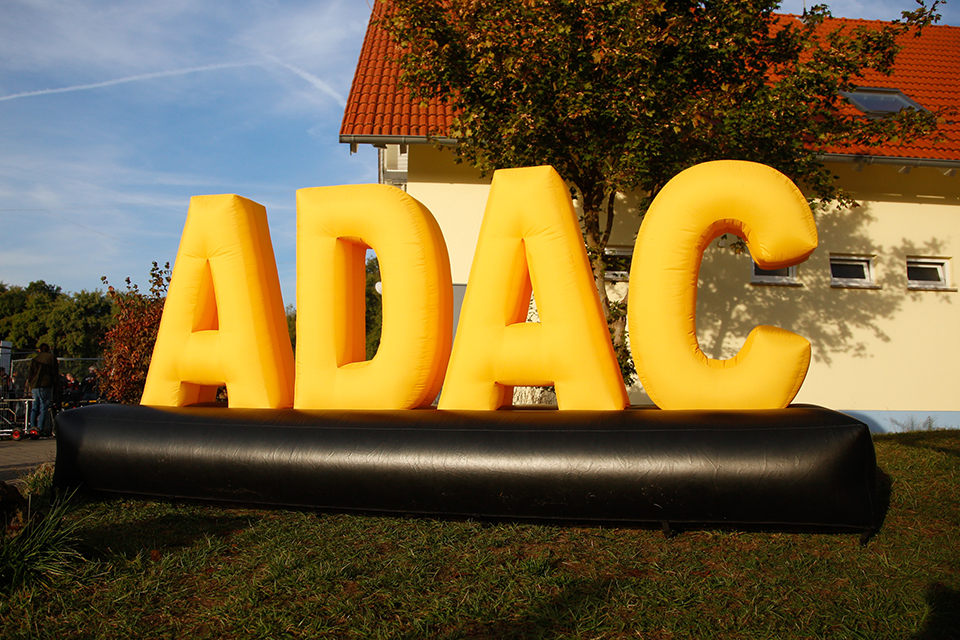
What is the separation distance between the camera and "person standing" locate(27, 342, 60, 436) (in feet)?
34.6

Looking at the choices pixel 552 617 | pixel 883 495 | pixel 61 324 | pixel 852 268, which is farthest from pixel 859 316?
pixel 61 324

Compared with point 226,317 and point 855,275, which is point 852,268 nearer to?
point 855,275

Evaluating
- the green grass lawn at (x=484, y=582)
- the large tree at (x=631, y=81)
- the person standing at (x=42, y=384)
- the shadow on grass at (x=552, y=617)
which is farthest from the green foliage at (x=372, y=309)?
the shadow on grass at (x=552, y=617)

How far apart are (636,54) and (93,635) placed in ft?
20.7

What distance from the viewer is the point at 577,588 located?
9.81 feet

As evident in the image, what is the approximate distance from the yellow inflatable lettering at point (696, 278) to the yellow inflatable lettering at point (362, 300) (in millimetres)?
1530

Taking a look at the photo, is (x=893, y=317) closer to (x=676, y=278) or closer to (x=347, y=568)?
(x=676, y=278)

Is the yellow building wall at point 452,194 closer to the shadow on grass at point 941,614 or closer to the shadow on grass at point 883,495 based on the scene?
the shadow on grass at point 883,495

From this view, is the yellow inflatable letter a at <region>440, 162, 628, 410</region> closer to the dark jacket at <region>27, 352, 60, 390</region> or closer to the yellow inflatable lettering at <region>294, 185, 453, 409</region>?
the yellow inflatable lettering at <region>294, 185, 453, 409</region>

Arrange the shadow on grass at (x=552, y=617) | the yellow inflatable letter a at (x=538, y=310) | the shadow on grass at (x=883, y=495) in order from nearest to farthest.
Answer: the shadow on grass at (x=552, y=617) → the shadow on grass at (x=883, y=495) → the yellow inflatable letter a at (x=538, y=310)

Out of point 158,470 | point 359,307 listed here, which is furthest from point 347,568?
point 359,307

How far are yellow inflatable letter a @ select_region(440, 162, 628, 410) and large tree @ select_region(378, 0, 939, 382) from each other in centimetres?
225

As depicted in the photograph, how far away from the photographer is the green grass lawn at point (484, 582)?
2.63 meters

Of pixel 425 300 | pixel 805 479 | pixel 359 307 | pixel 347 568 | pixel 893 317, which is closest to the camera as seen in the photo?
pixel 347 568
